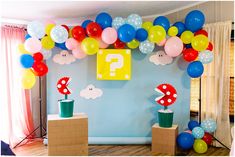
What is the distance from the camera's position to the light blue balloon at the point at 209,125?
4.04m

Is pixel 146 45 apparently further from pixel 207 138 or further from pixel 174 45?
pixel 207 138

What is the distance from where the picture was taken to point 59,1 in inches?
141

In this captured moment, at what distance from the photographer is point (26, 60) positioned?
3.88 metres

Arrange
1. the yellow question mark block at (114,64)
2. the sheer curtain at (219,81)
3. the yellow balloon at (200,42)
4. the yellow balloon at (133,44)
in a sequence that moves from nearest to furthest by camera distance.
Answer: the yellow balloon at (200,42)
the yellow balloon at (133,44)
the yellow question mark block at (114,64)
the sheer curtain at (219,81)

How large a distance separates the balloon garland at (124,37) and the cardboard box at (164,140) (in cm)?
88

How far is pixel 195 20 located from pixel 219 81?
1.09 meters

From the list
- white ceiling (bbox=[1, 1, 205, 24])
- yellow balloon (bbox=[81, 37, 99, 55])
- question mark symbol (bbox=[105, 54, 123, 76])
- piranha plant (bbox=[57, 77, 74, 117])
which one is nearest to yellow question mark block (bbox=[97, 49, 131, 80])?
question mark symbol (bbox=[105, 54, 123, 76])

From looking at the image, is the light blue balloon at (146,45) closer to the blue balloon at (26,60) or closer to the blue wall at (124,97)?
the blue wall at (124,97)

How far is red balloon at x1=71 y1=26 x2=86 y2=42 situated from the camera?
385cm

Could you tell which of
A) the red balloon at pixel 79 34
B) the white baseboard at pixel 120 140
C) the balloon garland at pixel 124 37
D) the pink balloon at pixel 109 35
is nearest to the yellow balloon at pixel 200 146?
the white baseboard at pixel 120 140

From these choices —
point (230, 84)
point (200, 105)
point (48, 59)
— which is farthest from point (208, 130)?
point (48, 59)

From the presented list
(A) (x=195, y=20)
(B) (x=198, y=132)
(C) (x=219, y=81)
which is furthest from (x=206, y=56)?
(B) (x=198, y=132)

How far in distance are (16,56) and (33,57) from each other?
2.33ft

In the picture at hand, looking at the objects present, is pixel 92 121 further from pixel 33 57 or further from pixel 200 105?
pixel 200 105
